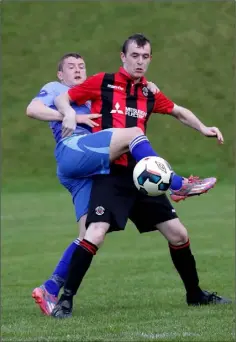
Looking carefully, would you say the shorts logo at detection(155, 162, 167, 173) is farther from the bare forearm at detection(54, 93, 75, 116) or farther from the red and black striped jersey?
the bare forearm at detection(54, 93, 75, 116)

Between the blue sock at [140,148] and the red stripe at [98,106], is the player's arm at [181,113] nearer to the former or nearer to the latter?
the red stripe at [98,106]

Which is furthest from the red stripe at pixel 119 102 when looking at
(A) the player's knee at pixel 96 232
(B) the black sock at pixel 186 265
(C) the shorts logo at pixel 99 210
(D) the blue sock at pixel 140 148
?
(B) the black sock at pixel 186 265

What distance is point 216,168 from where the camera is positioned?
101 ft

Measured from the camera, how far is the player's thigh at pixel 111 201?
7.38m

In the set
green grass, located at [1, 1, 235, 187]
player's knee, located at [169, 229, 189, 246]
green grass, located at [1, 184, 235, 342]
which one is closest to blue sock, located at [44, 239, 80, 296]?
green grass, located at [1, 184, 235, 342]

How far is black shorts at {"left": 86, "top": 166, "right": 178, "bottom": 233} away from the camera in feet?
24.3

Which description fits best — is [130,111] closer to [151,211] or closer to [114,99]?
[114,99]

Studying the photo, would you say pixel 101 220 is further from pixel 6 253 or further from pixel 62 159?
pixel 6 253

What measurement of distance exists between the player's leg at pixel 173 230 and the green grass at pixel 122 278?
0.23m

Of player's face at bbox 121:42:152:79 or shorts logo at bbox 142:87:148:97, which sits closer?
player's face at bbox 121:42:152:79

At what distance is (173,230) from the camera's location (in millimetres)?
7773

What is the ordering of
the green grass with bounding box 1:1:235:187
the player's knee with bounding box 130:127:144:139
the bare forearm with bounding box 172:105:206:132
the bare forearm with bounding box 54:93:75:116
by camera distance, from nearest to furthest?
the player's knee with bounding box 130:127:144:139 → the bare forearm with bounding box 54:93:75:116 → the bare forearm with bounding box 172:105:206:132 → the green grass with bounding box 1:1:235:187

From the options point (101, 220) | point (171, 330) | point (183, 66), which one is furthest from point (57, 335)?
point (183, 66)

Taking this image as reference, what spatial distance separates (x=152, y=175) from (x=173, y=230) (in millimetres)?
894
